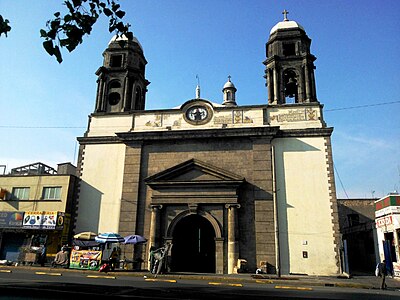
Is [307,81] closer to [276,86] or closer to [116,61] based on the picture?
[276,86]

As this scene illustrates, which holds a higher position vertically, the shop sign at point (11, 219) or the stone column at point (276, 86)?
the stone column at point (276, 86)

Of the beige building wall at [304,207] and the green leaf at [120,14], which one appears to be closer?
the green leaf at [120,14]

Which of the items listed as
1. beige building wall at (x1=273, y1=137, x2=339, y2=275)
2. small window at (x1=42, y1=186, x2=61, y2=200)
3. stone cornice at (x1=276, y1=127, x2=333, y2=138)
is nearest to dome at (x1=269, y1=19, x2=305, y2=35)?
stone cornice at (x1=276, y1=127, x2=333, y2=138)

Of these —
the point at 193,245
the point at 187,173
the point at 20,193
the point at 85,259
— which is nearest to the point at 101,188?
→ the point at 85,259

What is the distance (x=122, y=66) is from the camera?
89.4 feet

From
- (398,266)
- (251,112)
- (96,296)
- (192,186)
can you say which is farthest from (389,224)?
(96,296)

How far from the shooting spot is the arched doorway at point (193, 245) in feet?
70.1

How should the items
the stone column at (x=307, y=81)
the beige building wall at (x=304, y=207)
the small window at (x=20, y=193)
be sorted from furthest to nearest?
the stone column at (x=307, y=81) → the small window at (x=20, y=193) → the beige building wall at (x=304, y=207)

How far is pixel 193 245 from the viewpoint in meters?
22.3

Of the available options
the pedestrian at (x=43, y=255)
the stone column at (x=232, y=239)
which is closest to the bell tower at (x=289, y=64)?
the stone column at (x=232, y=239)

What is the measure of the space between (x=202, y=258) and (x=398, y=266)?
11994 mm

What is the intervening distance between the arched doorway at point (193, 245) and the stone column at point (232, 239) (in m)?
1.88

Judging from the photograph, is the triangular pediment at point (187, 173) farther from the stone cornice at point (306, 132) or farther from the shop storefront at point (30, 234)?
the shop storefront at point (30, 234)

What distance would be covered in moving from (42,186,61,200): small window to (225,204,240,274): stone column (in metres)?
11.6
